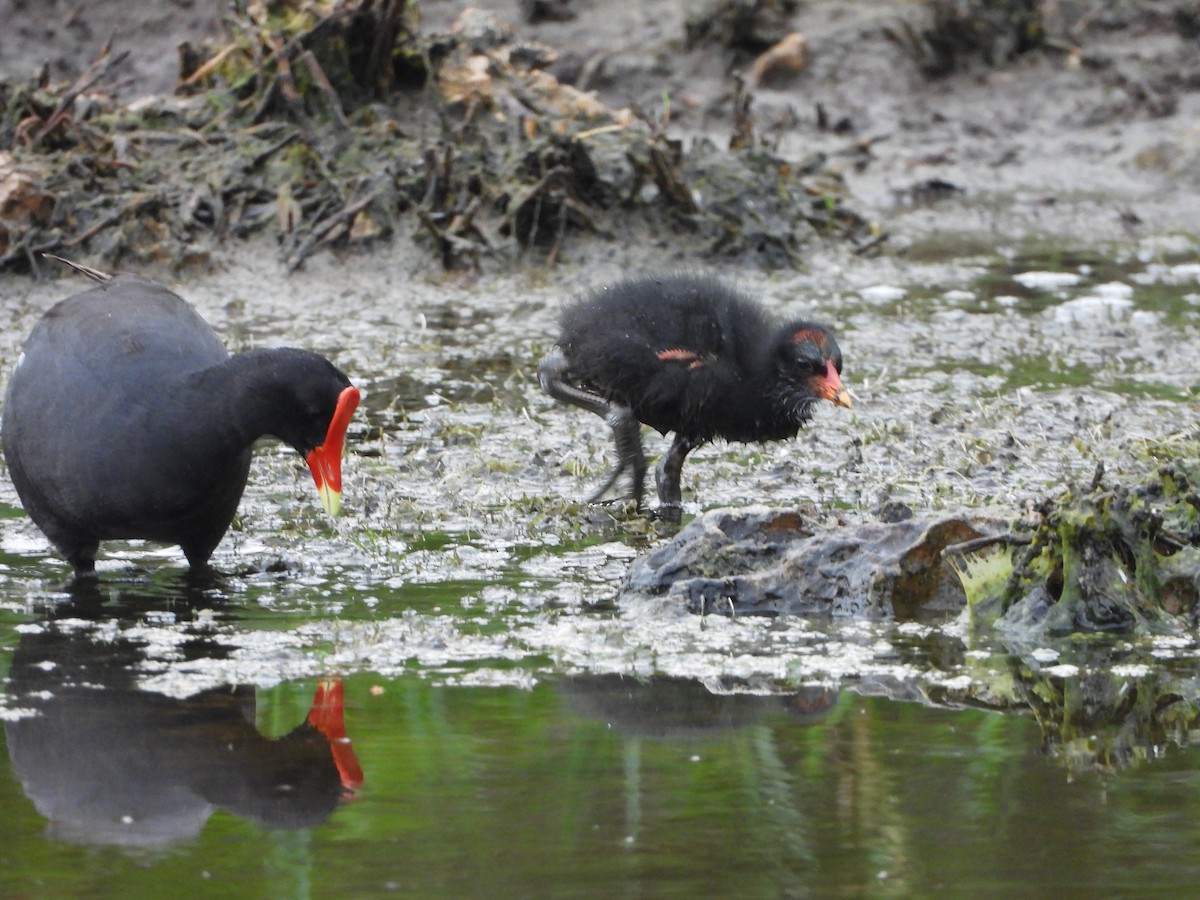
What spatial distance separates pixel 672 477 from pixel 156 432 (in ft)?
6.43

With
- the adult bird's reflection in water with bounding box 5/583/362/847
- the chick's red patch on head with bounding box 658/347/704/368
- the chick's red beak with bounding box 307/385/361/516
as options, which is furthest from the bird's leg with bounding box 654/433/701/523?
the adult bird's reflection in water with bounding box 5/583/362/847

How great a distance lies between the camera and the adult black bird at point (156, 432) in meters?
5.02

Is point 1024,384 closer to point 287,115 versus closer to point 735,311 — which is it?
point 735,311

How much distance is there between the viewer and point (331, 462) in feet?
16.8

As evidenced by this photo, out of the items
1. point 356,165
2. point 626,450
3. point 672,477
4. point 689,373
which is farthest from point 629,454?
point 356,165

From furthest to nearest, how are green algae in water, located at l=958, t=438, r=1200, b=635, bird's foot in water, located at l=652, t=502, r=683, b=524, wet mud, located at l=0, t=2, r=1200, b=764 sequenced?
bird's foot in water, located at l=652, t=502, r=683, b=524 < green algae in water, located at l=958, t=438, r=1200, b=635 < wet mud, located at l=0, t=2, r=1200, b=764

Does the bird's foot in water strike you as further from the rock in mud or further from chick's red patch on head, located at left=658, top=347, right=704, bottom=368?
the rock in mud

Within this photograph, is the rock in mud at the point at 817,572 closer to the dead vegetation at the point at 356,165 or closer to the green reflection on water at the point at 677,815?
the green reflection on water at the point at 677,815

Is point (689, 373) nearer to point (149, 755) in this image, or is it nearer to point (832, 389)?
point (832, 389)

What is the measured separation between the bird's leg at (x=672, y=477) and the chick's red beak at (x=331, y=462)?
4.89ft

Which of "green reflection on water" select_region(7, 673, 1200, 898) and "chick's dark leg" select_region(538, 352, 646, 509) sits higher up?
"chick's dark leg" select_region(538, 352, 646, 509)

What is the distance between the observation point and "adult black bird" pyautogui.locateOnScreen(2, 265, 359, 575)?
5016 millimetres

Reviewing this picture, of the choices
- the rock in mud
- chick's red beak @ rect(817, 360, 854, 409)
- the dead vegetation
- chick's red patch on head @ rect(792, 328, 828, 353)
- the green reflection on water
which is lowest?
the green reflection on water

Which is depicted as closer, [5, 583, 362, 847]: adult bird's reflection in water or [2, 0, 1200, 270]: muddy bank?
[5, 583, 362, 847]: adult bird's reflection in water
